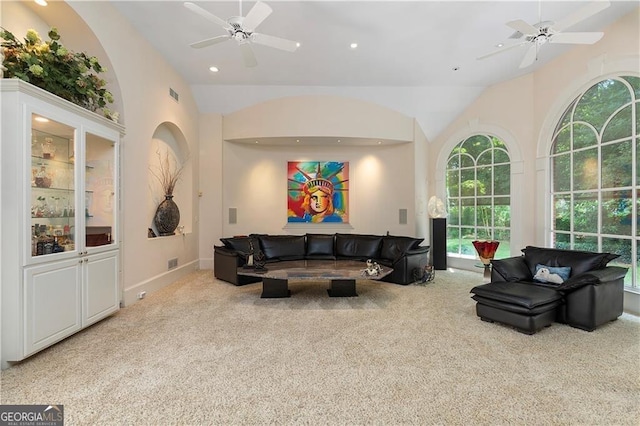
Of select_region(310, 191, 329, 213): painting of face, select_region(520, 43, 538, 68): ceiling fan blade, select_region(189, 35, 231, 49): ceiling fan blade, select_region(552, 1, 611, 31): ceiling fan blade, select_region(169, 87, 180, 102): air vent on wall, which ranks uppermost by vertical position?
select_region(169, 87, 180, 102): air vent on wall

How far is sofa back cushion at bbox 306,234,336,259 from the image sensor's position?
21.0 feet

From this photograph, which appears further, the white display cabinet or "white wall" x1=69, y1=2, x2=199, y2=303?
"white wall" x1=69, y1=2, x2=199, y2=303

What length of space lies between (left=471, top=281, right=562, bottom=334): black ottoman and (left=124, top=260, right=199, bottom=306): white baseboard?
4844mm

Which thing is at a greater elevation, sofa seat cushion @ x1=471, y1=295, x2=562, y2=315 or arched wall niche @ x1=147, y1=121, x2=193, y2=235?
arched wall niche @ x1=147, y1=121, x2=193, y2=235

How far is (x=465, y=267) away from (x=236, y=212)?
219 inches

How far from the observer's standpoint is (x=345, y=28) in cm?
427

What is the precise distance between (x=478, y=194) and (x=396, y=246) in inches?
93.1

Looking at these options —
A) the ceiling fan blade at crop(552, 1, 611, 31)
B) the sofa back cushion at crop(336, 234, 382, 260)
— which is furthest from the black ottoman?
the ceiling fan blade at crop(552, 1, 611, 31)

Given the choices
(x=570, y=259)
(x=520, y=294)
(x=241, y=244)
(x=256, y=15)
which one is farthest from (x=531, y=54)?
(x=241, y=244)

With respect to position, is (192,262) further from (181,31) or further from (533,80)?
(533,80)

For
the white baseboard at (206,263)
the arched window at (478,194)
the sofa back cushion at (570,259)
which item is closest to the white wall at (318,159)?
the white baseboard at (206,263)

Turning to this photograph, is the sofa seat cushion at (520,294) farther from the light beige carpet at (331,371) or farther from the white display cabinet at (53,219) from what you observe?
the white display cabinet at (53,219)

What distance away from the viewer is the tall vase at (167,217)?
5412mm

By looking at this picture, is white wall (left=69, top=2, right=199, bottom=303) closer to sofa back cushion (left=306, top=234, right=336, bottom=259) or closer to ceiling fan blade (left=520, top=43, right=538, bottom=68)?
sofa back cushion (left=306, top=234, right=336, bottom=259)
